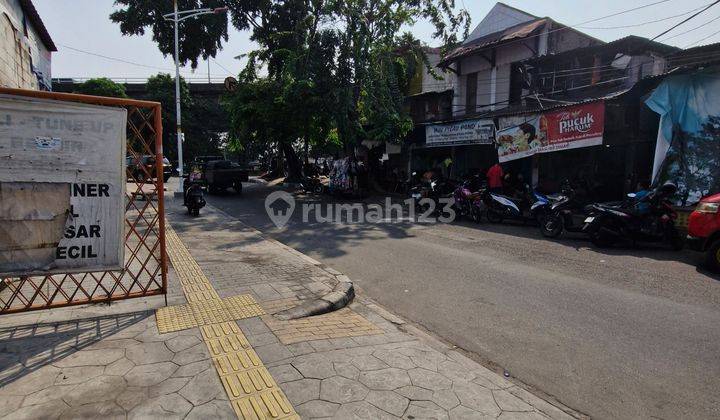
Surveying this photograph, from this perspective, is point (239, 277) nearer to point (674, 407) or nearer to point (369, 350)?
point (369, 350)

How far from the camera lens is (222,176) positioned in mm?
20297

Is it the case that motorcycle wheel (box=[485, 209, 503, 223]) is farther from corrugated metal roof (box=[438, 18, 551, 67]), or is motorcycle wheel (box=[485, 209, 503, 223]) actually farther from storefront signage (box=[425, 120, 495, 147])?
corrugated metal roof (box=[438, 18, 551, 67])

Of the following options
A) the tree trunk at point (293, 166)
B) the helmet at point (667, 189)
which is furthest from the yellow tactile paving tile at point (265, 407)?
the tree trunk at point (293, 166)

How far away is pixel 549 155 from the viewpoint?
51.1ft

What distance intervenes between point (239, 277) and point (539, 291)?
4275 millimetres

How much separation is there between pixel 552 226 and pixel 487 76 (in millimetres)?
10595

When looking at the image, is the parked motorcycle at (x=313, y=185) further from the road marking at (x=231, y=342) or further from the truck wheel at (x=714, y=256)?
the truck wheel at (x=714, y=256)

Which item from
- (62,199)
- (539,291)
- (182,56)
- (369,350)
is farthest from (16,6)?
(182,56)

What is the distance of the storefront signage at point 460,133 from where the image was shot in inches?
→ 602

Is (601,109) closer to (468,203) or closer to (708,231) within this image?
(468,203)

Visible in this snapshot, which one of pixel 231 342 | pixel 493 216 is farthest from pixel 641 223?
pixel 231 342

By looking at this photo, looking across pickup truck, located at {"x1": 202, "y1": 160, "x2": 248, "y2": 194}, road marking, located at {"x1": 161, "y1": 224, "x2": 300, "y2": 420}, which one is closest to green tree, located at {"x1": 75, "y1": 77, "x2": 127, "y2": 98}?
pickup truck, located at {"x1": 202, "y1": 160, "x2": 248, "y2": 194}

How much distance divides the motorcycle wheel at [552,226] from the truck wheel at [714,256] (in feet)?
10.5

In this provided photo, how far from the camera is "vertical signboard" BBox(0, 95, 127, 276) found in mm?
3771
